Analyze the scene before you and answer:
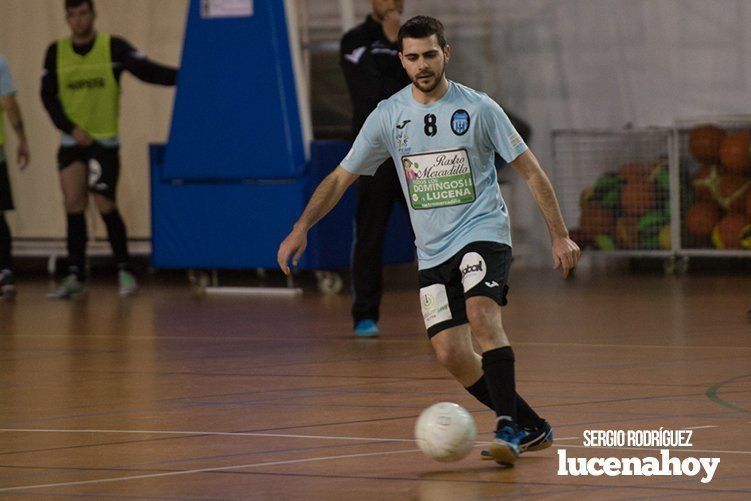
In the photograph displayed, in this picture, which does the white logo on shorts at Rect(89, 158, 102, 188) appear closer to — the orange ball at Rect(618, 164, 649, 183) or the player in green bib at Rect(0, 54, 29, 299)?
the player in green bib at Rect(0, 54, 29, 299)

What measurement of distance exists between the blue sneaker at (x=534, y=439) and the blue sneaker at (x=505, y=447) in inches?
1.8

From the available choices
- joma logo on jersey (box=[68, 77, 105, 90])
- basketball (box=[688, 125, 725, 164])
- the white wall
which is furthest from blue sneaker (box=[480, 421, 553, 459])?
the white wall

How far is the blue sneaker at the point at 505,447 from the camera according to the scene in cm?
471

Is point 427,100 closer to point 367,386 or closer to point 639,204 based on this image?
point 367,386

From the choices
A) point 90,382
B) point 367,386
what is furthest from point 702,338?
point 90,382

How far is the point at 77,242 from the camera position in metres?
12.0

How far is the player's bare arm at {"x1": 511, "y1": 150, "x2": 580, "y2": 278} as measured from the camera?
481cm

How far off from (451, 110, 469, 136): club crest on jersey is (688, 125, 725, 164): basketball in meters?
8.09

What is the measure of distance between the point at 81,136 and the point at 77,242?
0.92 meters

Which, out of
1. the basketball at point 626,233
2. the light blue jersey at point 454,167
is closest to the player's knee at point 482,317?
the light blue jersey at point 454,167

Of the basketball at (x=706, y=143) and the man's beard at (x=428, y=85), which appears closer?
the man's beard at (x=428, y=85)

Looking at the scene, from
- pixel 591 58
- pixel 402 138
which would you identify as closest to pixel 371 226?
pixel 402 138

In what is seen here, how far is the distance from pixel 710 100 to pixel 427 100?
29.0ft

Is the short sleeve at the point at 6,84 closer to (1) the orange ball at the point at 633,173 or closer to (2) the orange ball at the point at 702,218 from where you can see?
(1) the orange ball at the point at 633,173
